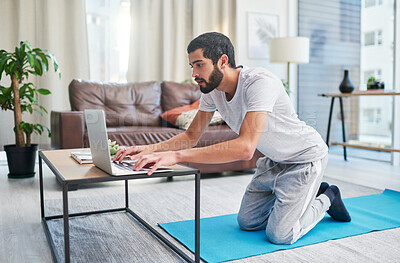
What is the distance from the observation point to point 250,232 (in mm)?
2084

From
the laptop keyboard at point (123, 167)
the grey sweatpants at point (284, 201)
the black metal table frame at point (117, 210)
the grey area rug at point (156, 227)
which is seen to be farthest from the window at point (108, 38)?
the laptop keyboard at point (123, 167)

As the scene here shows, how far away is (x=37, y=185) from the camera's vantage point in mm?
3184

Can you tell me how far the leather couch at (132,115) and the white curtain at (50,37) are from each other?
0.75 m

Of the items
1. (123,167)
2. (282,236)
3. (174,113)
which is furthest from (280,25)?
(123,167)

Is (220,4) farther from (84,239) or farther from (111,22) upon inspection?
(84,239)

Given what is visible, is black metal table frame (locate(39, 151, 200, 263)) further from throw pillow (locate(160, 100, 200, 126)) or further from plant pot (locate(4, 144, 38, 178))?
throw pillow (locate(160, 100, 200, 126))

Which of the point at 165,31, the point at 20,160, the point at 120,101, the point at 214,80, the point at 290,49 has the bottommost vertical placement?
the point at 20,160

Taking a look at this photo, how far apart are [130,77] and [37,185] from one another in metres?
2.05

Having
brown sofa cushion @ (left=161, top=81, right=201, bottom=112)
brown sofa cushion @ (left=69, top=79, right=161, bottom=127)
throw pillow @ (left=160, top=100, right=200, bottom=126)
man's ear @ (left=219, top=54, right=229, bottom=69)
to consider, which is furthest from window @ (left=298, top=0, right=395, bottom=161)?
man's ear @ (left=219, top=54, right=229, bottom=69)

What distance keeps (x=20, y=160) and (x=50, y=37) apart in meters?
1.59

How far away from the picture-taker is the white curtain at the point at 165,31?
4.84 metres

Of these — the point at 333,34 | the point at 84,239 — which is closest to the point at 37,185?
the point at 84,239

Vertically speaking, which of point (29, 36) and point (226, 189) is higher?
point (29, 36)

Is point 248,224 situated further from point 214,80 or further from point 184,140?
point 214,80
